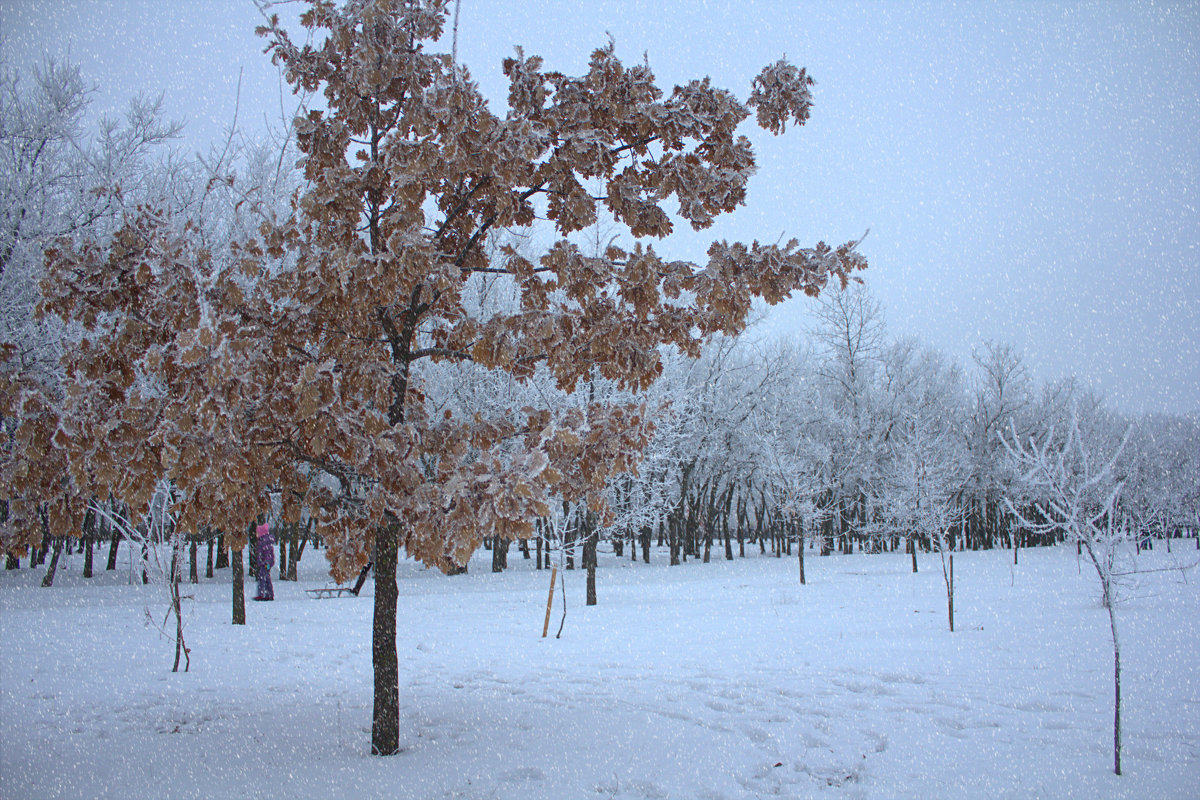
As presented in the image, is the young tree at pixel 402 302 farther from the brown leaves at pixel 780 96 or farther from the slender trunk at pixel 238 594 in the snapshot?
the slender trunk at pixel 238 594

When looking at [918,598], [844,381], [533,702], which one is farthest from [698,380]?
[533,702]

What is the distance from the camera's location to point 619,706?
596 centimetres

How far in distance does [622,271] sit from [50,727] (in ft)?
19.8

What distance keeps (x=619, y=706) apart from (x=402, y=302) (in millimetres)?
4059

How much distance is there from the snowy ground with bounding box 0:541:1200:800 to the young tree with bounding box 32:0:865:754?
41.9 inches

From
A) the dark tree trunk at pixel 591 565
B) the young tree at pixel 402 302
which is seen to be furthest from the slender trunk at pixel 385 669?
the dark tree trunk at pixel 591 565

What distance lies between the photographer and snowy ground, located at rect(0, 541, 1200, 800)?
4.27m

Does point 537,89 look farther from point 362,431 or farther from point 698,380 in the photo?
point 698,380

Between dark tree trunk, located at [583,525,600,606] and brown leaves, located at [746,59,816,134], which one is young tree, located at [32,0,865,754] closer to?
brown leaves, located at [746,59,816,134]

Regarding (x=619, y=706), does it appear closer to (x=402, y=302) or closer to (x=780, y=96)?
(x=402, y=302)

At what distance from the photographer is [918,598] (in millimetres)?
14906

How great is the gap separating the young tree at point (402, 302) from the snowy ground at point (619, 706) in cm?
106

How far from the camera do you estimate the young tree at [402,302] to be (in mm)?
3420

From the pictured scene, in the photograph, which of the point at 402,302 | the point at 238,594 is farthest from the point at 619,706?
the point at 238,594
